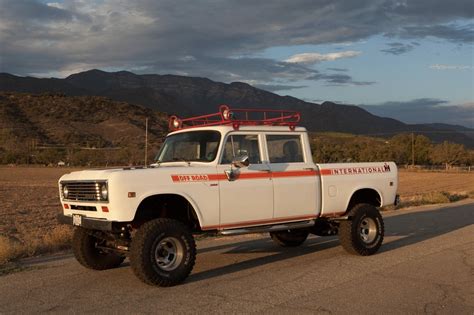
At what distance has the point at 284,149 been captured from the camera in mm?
9625

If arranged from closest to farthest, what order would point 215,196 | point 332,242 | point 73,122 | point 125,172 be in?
point 125,172 < point 215,196 < point 332,242 < point 73,122

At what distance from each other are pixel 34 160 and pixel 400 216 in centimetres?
8007

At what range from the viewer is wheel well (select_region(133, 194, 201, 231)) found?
318 inches

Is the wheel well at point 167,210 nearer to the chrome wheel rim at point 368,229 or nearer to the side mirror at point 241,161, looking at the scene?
the side mirror at point 241,161

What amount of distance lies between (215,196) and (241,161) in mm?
628

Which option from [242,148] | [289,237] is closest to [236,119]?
[242,148]

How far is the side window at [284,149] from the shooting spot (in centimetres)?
942

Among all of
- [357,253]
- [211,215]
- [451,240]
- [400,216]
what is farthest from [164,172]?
[400,216]

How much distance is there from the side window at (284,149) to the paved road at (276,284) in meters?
1.69

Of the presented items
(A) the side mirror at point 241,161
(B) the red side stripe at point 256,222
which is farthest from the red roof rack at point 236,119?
(B) the red side stripe at point 256,222

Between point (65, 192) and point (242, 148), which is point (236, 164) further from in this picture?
point (65, 192)

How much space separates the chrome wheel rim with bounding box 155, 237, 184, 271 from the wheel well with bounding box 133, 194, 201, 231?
0.54 m

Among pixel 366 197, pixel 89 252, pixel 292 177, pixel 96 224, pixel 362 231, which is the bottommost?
pixel 89 252

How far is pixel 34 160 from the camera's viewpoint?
88.7 meters
